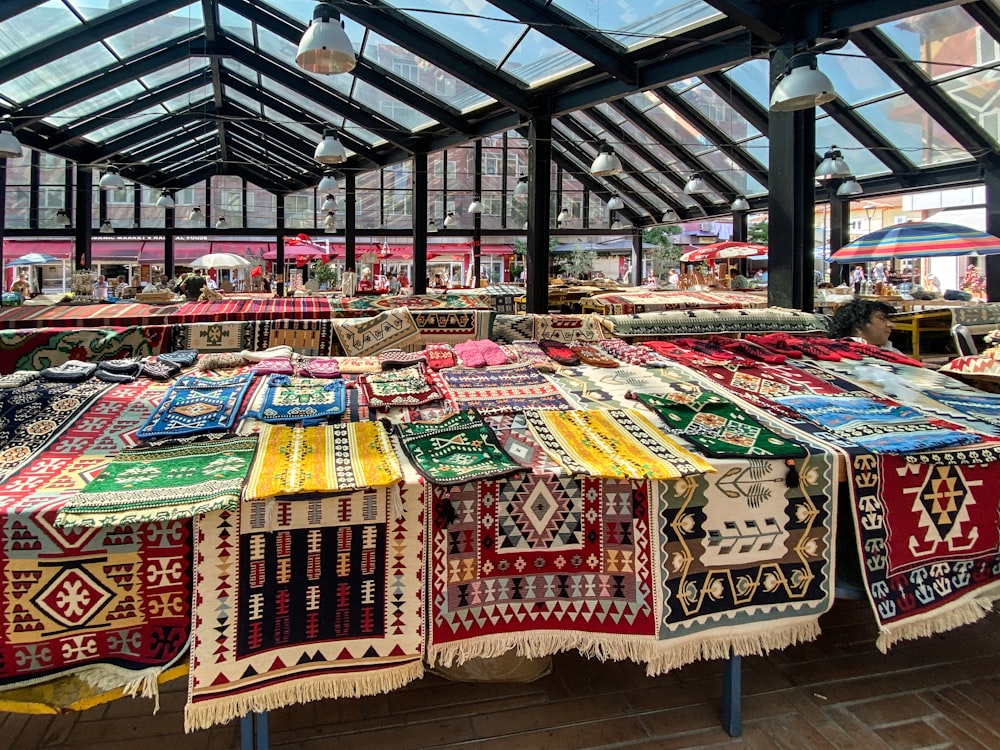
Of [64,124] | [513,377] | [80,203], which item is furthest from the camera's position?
[80,203]

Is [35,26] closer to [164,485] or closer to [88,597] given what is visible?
[164,485]

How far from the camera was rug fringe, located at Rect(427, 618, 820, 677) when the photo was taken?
82.5 inches

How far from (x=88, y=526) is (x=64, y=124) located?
14913 mm

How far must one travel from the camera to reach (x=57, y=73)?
35.4 ft

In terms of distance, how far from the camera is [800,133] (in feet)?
22.4

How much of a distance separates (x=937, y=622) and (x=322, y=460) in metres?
2.14

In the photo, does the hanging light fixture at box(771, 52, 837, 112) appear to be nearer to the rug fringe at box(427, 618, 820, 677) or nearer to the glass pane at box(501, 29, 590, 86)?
the rug fringe at box(427, 618, 820, 677)

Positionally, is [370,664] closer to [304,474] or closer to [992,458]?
[304,474]

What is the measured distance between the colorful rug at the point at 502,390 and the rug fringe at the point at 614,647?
908 mm

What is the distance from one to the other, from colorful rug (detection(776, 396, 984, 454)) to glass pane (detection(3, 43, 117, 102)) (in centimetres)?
1125

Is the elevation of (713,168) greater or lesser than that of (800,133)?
greater

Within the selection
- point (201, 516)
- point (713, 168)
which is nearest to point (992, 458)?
point (201, 516)

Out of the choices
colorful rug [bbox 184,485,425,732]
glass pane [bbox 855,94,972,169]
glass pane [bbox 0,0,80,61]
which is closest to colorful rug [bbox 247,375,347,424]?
colorful rug [bbox 184,485,425,732]

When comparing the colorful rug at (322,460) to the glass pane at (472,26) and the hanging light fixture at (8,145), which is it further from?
the hanging light fixture at (8,145)
